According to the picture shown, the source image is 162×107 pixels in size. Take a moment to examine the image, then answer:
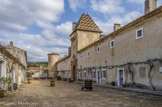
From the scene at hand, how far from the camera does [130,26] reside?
13.8 m

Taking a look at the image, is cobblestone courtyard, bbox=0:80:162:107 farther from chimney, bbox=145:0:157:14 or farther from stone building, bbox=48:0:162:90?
chimney, bbox=145:0:157:14

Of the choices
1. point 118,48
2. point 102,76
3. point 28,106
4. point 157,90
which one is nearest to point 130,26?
point 118,48

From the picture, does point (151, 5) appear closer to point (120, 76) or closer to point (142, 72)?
point (142, 72)

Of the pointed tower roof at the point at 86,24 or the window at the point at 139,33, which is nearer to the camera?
the window at the point at 139,33

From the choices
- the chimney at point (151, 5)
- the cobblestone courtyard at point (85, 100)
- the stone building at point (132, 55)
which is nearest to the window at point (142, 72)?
the stone building at point (132, 55)

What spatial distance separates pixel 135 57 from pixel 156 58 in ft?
8.00

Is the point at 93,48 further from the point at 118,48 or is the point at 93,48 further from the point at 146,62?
the point at 146,62

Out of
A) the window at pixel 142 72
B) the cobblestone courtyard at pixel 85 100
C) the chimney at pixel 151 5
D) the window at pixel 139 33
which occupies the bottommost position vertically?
the cobblestone courtyard at pixel 85 100

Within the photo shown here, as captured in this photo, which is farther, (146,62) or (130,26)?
(130,26)

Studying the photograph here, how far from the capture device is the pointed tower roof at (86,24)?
29.5 m

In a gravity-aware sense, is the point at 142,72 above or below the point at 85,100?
above

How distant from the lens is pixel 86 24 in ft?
99.8

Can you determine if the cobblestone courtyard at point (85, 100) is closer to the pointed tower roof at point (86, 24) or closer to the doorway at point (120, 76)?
the doorway at point (120, 76)

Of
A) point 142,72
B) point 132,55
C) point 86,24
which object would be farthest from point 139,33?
point 86,24
